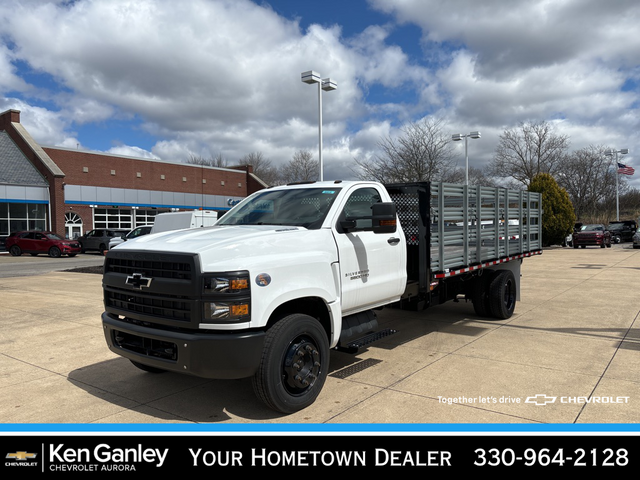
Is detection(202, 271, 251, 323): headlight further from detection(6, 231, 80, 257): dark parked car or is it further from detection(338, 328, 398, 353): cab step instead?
detection(6, 231, 80, 257): dark parked car

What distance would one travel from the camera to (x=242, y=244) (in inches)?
158

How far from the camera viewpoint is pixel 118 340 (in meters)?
4.46

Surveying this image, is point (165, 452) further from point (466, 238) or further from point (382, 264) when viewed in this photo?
point (466, 238)

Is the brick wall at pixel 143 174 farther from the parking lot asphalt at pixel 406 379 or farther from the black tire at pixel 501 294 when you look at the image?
the black tire at pixel 501 294

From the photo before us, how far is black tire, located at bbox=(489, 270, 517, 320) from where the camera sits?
8055 millimetres

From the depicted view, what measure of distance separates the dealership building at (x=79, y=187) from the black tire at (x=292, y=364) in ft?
91.8

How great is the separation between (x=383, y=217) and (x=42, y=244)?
3027cm

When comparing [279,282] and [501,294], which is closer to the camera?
[279,282]

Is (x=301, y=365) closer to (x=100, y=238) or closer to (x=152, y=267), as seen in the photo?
(x=152, y=267)

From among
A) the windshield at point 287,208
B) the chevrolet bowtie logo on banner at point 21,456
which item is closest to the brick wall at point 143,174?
the windshield at point 287,208

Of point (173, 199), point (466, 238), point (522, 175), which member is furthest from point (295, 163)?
point (466, 238)

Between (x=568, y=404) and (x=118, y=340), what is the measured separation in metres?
4.23

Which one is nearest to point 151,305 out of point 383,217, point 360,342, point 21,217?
point 360,342

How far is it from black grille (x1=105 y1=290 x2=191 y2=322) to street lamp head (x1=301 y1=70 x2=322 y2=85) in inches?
502
